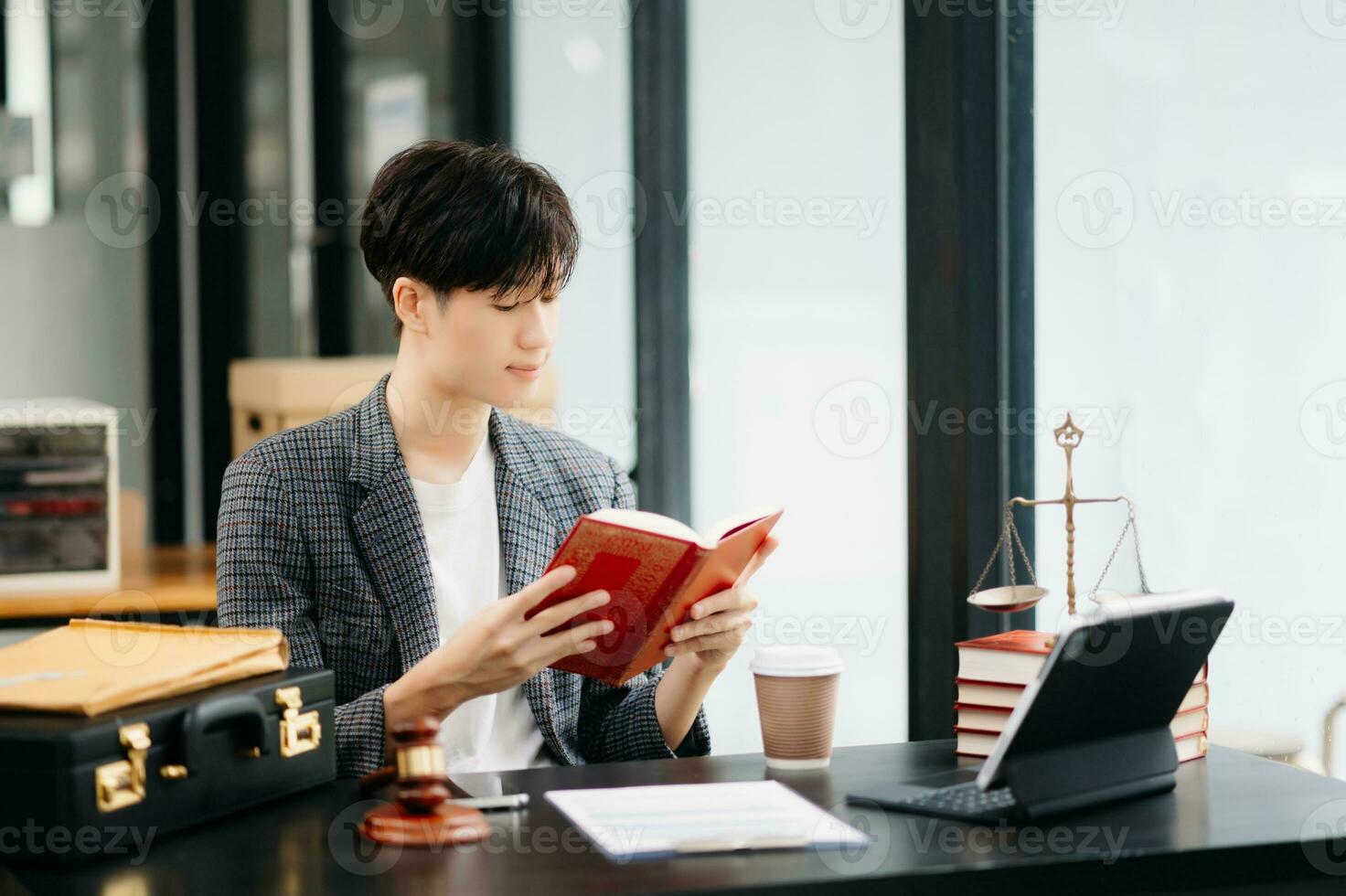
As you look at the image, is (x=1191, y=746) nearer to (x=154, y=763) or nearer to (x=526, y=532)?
(x=526, y=532)

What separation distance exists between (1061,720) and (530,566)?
29.1 inches

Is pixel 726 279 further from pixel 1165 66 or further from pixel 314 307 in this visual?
pixel 314 307

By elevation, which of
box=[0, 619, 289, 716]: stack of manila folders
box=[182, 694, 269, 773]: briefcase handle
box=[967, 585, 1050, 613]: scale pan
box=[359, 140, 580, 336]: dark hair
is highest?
box=[359, 140, 580, 336]: dark hair

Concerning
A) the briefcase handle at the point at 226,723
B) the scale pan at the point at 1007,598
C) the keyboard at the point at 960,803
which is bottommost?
the keyboard at the point at 960,803

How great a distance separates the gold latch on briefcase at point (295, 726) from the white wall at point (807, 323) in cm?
99

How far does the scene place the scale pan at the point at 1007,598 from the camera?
4.99 ft

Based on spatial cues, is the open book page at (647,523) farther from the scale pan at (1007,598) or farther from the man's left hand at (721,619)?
the scale pan at (1007,598)

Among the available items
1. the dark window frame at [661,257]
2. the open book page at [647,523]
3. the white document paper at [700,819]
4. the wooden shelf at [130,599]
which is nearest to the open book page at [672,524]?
the open book page at [647,523]

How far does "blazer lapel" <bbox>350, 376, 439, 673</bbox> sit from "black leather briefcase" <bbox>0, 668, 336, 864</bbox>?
290mm

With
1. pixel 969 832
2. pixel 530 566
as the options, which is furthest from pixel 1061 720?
pixel 530 566

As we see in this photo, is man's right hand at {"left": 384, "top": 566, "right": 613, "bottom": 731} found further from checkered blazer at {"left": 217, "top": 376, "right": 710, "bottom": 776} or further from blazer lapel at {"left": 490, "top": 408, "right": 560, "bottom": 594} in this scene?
blazer lapel at {"left": 490, "top": 408, "right": 560, "bottom": 594}

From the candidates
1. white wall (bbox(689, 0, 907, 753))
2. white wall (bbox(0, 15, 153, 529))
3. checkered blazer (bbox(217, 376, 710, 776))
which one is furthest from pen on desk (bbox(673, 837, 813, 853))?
white wall (bbox(0, 15, 153, 529))

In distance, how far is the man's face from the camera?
1.66m

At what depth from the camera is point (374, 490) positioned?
5.61 ft
